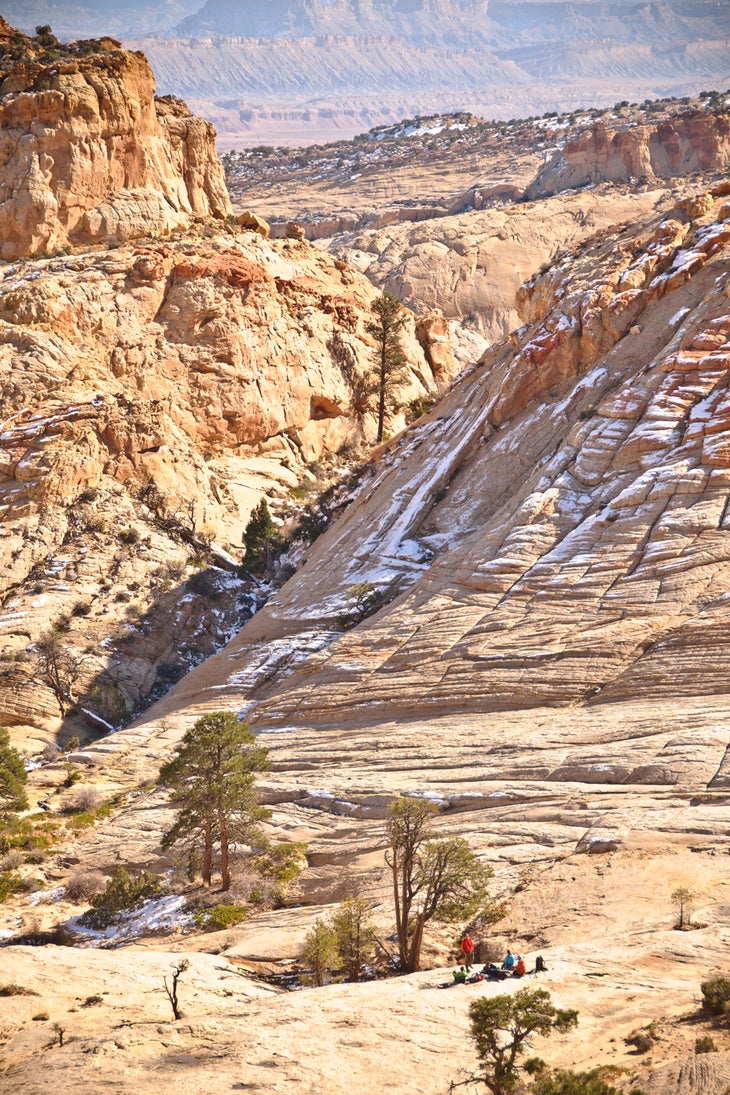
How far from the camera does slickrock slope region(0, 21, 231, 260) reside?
60.7m

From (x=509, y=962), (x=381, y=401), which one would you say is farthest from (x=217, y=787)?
(x=381, y=401)

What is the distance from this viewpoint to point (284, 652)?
130 ft

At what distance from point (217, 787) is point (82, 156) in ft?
144

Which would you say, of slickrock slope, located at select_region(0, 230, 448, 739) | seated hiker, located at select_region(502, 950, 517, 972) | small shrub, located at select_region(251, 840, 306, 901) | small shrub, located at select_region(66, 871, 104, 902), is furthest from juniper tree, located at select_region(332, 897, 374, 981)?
slickrock slope, located at select_region(0, 230, 448, 739)

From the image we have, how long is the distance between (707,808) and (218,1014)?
420 inches

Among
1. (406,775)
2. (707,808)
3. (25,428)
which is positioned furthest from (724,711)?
(25,428)

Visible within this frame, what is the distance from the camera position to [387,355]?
6581 centimetres

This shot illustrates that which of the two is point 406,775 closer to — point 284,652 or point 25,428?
point 284,652

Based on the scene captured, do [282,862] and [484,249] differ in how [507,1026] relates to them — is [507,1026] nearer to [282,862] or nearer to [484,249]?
[282,862]

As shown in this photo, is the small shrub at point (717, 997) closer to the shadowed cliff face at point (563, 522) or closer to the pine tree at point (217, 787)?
the shadowed cliff face at point (563, 522)

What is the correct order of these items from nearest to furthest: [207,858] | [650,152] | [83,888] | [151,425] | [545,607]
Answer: [207,858], [83,888], [545,607], [151,425], [650,152]

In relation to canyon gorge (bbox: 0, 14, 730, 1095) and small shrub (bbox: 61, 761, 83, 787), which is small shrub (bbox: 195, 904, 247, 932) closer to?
canyon gorge (bbox: 0, 14, 730, 1095)

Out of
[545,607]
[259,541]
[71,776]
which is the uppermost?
[545,607]

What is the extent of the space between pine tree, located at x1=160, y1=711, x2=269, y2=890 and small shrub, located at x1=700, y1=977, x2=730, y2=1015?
13.7m
